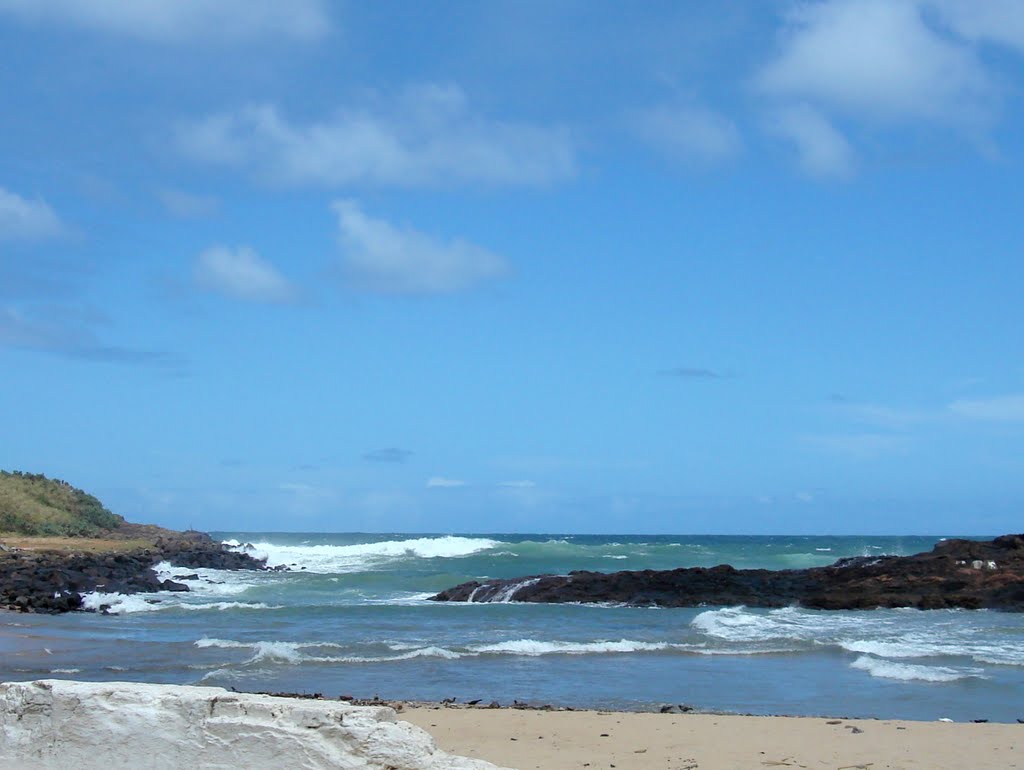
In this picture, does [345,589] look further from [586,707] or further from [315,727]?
[315,727]

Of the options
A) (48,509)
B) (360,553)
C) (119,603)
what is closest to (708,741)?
(119,603)

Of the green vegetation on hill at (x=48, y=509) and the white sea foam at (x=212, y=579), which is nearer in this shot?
the white sea foam at (x=212, y=579)

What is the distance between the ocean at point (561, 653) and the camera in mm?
12945

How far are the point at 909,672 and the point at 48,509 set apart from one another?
4581 centimetres

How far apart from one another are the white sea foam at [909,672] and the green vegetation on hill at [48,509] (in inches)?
1588

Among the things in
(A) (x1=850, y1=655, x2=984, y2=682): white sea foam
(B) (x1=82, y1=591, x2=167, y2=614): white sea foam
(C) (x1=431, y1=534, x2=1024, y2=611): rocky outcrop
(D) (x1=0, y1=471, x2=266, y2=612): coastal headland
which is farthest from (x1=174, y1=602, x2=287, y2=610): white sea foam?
(A) (x1=850, y1=655, x2=984, y2=682): white sea foam

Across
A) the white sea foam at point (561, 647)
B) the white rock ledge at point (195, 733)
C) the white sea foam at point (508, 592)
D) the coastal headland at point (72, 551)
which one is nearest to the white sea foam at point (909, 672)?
the white sea foam at point (561, 647)

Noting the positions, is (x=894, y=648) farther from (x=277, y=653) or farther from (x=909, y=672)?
(x=277, y=653)

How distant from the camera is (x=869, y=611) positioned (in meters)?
24.5

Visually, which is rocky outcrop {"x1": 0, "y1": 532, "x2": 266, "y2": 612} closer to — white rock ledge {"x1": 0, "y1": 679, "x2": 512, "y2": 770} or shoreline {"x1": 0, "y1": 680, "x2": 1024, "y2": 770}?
shoreline {"x1": 0, "y1": 680, "x2": 1024, "y2": 770}

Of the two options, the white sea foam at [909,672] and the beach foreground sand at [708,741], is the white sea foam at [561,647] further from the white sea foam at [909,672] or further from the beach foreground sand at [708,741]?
the beach foreground sand at [708,741]

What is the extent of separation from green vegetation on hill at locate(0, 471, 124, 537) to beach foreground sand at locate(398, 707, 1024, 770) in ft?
134

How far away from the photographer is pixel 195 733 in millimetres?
5031

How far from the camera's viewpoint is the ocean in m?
12.9
